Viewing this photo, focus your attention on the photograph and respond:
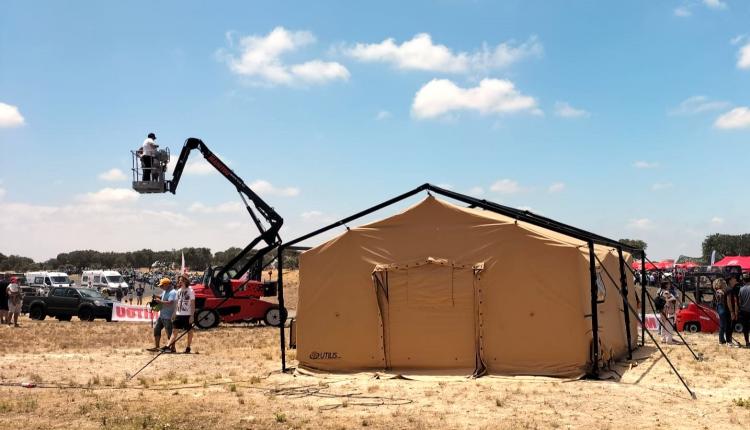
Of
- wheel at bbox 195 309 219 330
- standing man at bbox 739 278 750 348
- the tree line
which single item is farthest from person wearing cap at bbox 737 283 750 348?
the tree line

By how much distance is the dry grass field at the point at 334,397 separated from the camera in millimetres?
7242

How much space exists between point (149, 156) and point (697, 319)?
1570 centimetres

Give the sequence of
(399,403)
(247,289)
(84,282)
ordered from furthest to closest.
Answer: (84,282)
(247,289)
(399,403)

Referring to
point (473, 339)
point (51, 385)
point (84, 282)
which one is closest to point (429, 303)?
point (473, 339)

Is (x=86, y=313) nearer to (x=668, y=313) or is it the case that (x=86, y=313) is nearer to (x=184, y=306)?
(x=184, y=306)

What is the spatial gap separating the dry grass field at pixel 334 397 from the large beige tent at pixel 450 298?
0.53 metres

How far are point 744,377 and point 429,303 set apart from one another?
5137 millimetres

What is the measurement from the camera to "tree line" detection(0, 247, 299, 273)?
100688 mm

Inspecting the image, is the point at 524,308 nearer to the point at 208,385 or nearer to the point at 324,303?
the point at 324,303

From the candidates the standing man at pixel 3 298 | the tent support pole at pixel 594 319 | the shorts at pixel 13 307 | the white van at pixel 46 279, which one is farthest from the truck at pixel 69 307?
the tent support pole at pixel 594 319

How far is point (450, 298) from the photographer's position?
34.4 ft

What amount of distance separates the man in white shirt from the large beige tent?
7.01 m

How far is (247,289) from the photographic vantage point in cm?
2106

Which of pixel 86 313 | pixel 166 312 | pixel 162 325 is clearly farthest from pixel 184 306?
pixel 86 313
